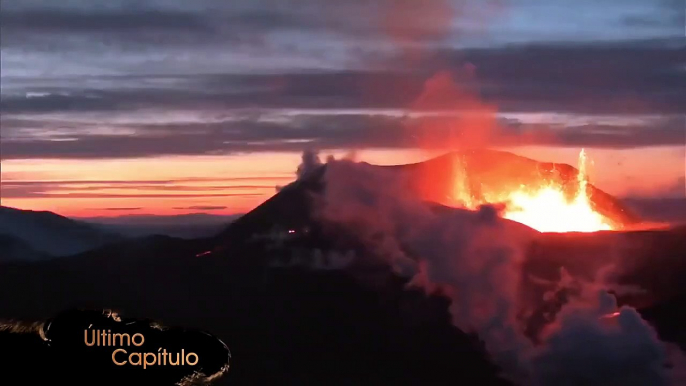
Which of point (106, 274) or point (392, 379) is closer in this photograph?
point (106, 274)

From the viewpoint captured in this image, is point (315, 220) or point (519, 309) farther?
point (315, 220)

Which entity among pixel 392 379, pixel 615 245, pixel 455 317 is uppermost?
pixel 615 245

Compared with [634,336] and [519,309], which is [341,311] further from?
[634,336]

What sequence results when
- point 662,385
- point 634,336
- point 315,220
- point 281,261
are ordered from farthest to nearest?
1. point 281,261
2. point 315,220
3. point 662,385
4. point 634,336

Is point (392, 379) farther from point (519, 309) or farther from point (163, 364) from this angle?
point (163, 364)

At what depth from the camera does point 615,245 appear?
228 feet

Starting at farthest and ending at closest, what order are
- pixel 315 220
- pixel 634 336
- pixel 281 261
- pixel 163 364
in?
pixel 281 261
pixel 315 220
pixel 634 336
pixel 163 364

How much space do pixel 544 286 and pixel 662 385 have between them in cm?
1296

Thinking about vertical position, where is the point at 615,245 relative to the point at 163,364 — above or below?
Answer: above

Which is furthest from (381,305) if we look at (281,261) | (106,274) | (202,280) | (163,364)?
(163,364)

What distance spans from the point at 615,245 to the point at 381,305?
1083 inches

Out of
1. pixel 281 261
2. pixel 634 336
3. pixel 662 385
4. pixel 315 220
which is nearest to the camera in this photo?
pixel 634 336

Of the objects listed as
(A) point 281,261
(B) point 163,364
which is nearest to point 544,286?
(A) point 281,261

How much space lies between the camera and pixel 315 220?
269 ft
